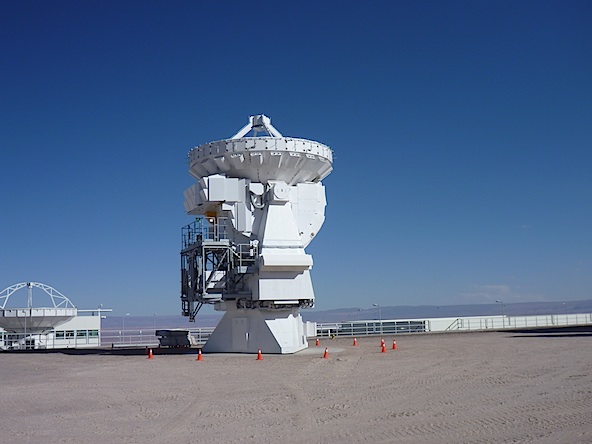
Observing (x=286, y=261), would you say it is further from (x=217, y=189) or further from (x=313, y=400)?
(x=313, y=400)

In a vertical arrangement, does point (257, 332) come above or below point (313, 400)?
above

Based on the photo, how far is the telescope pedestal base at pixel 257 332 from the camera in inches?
1073

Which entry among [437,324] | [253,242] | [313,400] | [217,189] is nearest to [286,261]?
[253,242]

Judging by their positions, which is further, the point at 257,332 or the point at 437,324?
the point at 437,324

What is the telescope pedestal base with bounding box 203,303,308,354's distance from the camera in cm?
2725

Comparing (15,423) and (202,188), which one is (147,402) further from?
(202,188)

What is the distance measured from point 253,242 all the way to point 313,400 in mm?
14978

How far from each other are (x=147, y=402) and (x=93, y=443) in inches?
158

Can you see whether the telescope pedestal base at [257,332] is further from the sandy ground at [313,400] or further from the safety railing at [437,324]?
the safety railing at [437,324]

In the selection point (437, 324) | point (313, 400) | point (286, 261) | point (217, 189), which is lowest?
point (313, 400)

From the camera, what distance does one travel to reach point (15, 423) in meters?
11.8

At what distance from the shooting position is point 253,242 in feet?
92.3

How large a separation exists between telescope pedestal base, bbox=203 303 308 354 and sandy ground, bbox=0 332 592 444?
3859mm

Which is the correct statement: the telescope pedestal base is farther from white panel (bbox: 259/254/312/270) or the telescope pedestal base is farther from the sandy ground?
the sandy ground
